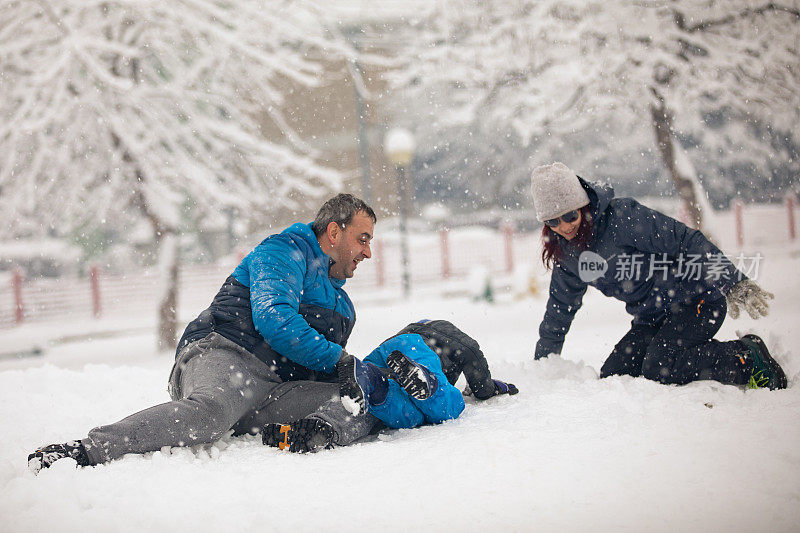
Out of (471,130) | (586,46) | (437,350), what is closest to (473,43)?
(586,46)

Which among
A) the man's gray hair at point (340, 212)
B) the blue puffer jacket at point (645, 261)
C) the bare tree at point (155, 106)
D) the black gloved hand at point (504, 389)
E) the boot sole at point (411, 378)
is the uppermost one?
the bare tree at point (155, 106)

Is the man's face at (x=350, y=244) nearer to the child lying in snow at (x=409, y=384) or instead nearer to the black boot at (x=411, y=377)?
the child lying in snow at (x=409, y=384)

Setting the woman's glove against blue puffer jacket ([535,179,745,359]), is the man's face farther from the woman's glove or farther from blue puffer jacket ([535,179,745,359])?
the woman's glove

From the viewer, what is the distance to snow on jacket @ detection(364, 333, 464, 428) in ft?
8.46

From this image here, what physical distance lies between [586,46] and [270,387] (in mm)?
6189

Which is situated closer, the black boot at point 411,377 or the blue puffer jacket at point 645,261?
the black boot at point 411,377

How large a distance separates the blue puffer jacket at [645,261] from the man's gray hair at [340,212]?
111cm

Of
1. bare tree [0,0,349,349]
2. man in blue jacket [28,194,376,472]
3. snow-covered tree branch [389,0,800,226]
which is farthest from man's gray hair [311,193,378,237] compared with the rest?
snow-covered tree branch [389,0,800,226]

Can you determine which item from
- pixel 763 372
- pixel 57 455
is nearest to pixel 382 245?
pixel 763 372

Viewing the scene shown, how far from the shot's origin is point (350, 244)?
284 cm

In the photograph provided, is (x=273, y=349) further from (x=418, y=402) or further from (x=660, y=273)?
(x=660, y=273)

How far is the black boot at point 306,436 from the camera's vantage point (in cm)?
230

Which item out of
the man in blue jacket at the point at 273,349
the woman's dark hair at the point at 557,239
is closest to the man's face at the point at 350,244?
the man in blue jacket at the point at 273,349

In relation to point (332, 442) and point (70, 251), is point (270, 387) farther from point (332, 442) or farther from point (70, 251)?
point (70, 251)
